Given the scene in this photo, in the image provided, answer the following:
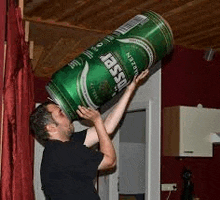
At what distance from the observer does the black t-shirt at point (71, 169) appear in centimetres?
203

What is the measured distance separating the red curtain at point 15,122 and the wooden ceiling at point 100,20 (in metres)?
1.06

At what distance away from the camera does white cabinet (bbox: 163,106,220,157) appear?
3.95 metres

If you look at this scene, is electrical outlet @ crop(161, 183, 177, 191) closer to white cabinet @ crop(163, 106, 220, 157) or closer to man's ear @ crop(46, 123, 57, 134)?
white cabinet @ crop(163, 106, 220, 157)

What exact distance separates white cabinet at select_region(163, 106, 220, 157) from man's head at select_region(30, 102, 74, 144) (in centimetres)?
195

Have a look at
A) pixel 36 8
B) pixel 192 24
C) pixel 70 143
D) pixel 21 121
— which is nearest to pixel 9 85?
pixel 21 121

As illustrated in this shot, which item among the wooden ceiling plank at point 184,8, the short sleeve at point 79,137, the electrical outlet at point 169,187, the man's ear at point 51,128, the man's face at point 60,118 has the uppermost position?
the wooden ceiling plank at point 184,8

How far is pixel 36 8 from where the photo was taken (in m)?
3.25

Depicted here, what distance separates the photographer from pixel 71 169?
2031 mm

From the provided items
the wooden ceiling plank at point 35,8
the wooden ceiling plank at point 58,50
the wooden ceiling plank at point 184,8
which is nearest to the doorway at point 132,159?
the wooden ceiling plank at point 58,50

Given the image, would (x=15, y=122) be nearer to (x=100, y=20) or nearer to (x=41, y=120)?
(x=41, y=120)

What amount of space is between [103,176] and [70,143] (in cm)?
303

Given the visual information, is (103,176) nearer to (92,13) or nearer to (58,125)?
(92,13)

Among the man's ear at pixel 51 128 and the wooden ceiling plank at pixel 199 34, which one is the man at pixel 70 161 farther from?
Answer: the wooden ceiling plank at pixel 199 34

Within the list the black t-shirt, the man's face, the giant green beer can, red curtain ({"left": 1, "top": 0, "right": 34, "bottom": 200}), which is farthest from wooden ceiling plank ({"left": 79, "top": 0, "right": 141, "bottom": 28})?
the black t-shirt
